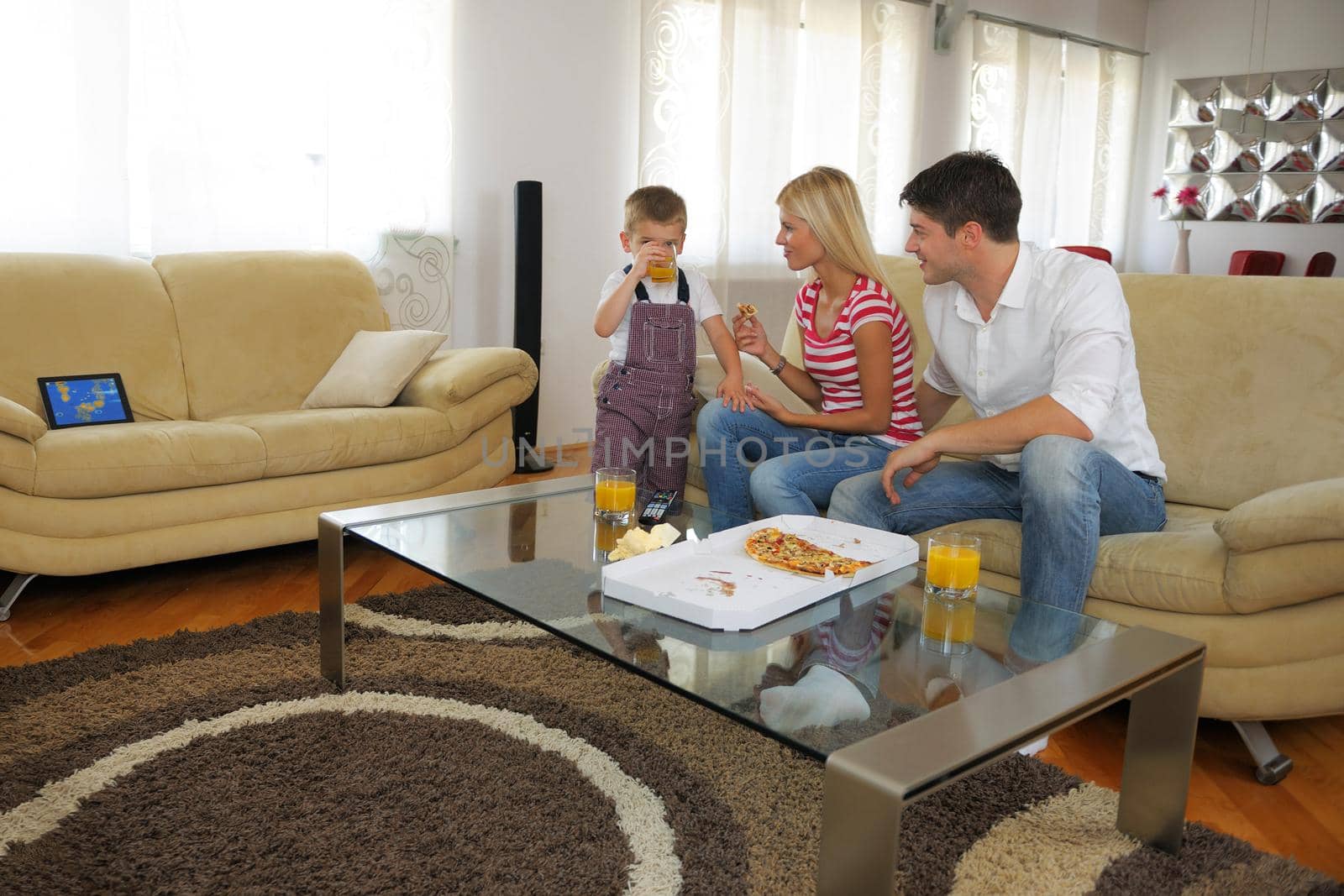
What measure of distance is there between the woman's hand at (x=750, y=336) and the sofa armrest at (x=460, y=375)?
0.86m

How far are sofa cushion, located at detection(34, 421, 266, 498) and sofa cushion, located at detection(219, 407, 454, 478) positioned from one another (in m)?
0.05

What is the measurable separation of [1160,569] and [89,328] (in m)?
2.69

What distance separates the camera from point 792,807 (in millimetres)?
1643

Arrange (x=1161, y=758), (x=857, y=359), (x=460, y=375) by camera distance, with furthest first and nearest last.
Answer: (x=460, y=375) < (x=857, y=359) < (x=1161, y=758)

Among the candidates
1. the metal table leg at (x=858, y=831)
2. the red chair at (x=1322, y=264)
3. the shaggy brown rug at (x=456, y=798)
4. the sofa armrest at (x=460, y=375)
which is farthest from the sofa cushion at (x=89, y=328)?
the red chair at (x=1322, y=264)

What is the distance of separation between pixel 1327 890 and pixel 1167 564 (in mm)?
552

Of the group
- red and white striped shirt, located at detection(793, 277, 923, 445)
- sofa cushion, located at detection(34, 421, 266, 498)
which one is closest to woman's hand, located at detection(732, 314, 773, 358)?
red and white striped shirt, located at detection(793, 277, 923, 445)

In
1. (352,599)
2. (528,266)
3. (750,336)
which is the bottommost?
(352,599)

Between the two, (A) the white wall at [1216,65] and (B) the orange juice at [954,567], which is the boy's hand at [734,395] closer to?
(B) the orange juice at [954,567]

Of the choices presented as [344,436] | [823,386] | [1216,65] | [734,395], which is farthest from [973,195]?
[1216,65]

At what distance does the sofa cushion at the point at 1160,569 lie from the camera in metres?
1.82

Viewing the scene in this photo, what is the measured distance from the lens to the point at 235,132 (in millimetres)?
3543

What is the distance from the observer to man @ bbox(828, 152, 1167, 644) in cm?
190

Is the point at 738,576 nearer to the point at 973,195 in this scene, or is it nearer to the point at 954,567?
the point at 954,567
